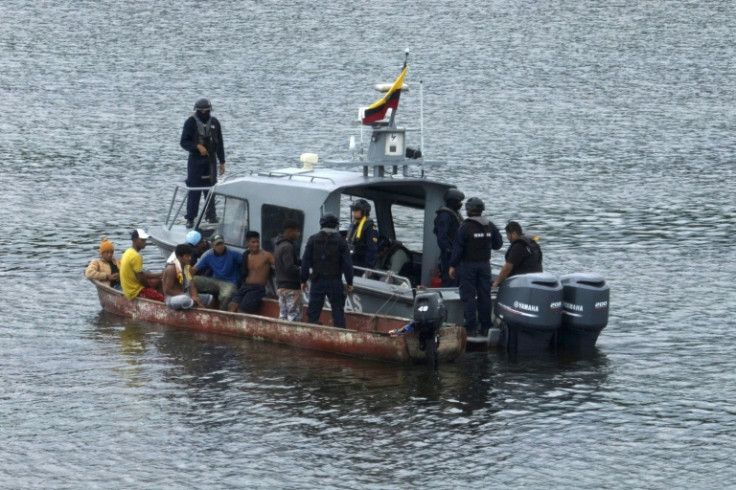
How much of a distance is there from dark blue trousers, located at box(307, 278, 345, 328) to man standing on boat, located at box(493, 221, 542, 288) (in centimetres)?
226

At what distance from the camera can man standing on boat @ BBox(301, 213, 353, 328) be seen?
63.1ft

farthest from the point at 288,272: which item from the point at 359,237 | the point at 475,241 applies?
the point at 475,241

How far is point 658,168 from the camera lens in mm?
38438

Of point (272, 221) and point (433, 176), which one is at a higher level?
point (272, 221)

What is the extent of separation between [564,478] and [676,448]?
177 cm

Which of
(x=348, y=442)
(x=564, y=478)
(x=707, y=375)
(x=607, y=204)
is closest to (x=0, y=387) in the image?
(x=348, y=442)

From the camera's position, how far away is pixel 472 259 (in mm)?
19484

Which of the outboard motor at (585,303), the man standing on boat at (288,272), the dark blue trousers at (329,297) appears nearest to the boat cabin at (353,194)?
the man standing on boat at (288,272)

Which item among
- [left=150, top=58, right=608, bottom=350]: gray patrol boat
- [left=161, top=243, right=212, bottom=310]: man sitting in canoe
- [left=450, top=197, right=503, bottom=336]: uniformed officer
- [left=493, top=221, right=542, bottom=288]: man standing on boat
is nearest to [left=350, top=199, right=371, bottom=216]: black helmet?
[left=150, top=58, right=608, bottom=350]: gray patrol boat

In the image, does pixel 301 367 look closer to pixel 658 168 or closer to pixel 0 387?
pixel 0 387

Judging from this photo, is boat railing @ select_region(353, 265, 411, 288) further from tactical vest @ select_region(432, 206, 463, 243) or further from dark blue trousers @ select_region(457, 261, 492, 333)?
tactical vest @ select_region(432, 206, 463, 243)

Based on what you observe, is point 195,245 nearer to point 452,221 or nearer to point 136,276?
point 136,276

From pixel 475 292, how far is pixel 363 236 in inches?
71.5

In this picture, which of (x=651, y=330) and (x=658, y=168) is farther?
(x=658, y=168)
